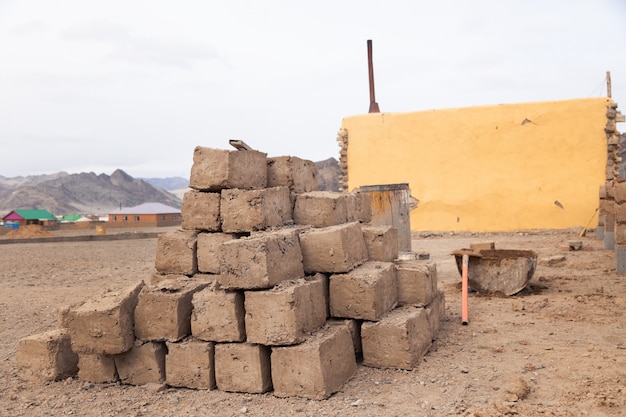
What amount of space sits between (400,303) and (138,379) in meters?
2.44

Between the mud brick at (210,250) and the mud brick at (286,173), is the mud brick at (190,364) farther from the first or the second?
the mud brick at (286,173)

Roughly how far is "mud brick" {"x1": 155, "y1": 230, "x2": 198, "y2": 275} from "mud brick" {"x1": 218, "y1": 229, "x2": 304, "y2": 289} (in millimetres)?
1053

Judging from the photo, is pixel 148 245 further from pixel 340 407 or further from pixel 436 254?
pixel 340 407

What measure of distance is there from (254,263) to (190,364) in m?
0.99

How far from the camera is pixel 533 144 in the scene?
15.9m

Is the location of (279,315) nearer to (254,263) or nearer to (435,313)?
(254,263)

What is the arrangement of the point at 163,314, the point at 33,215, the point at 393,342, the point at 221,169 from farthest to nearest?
the point at 33,215 < the point at 221,169 < the point at 393,342 < the point at 163,314

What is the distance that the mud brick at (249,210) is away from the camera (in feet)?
16.2

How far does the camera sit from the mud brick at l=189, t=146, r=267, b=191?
5117 millimetres

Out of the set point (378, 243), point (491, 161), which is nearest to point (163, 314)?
point (378, 243)

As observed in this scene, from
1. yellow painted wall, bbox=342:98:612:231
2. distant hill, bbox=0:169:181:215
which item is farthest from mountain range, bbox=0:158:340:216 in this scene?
yellow painted wall, bbox=342:98:612:231

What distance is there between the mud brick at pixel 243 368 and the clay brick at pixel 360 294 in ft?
2.56

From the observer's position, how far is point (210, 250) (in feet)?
17.0

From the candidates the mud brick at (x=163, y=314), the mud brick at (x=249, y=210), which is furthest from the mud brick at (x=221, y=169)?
the mud brick at (x=163, y=314)
